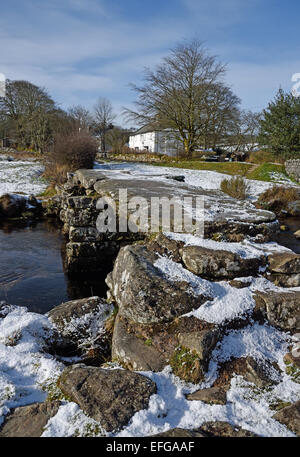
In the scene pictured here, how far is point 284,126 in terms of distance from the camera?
1994cm

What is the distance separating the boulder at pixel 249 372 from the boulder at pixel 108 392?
62 cm

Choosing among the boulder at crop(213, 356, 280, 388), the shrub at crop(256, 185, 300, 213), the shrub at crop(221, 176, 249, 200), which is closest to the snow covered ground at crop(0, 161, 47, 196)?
the shrub at crop(221, 176, 249, 200)

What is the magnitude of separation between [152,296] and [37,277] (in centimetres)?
369

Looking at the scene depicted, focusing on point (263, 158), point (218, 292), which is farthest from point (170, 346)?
point (263, 158)

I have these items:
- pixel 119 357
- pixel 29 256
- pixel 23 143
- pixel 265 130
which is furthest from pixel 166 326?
pixel 23 143

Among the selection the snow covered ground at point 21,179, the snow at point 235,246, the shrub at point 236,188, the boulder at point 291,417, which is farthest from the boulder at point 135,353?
the snow covered ground at point 21,179

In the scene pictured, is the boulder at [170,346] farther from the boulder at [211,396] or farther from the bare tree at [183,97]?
the bare tree at [183,97]

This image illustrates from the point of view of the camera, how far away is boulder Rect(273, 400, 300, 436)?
1.90 metres

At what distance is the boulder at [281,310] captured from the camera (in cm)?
290

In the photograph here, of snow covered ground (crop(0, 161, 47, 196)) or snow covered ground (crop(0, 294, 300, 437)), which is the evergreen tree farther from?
snow covered ground (crop(0, 294, 300, 437))

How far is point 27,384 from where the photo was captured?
236 cm

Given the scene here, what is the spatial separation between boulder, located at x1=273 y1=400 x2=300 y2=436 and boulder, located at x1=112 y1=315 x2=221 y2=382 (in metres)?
0.61
